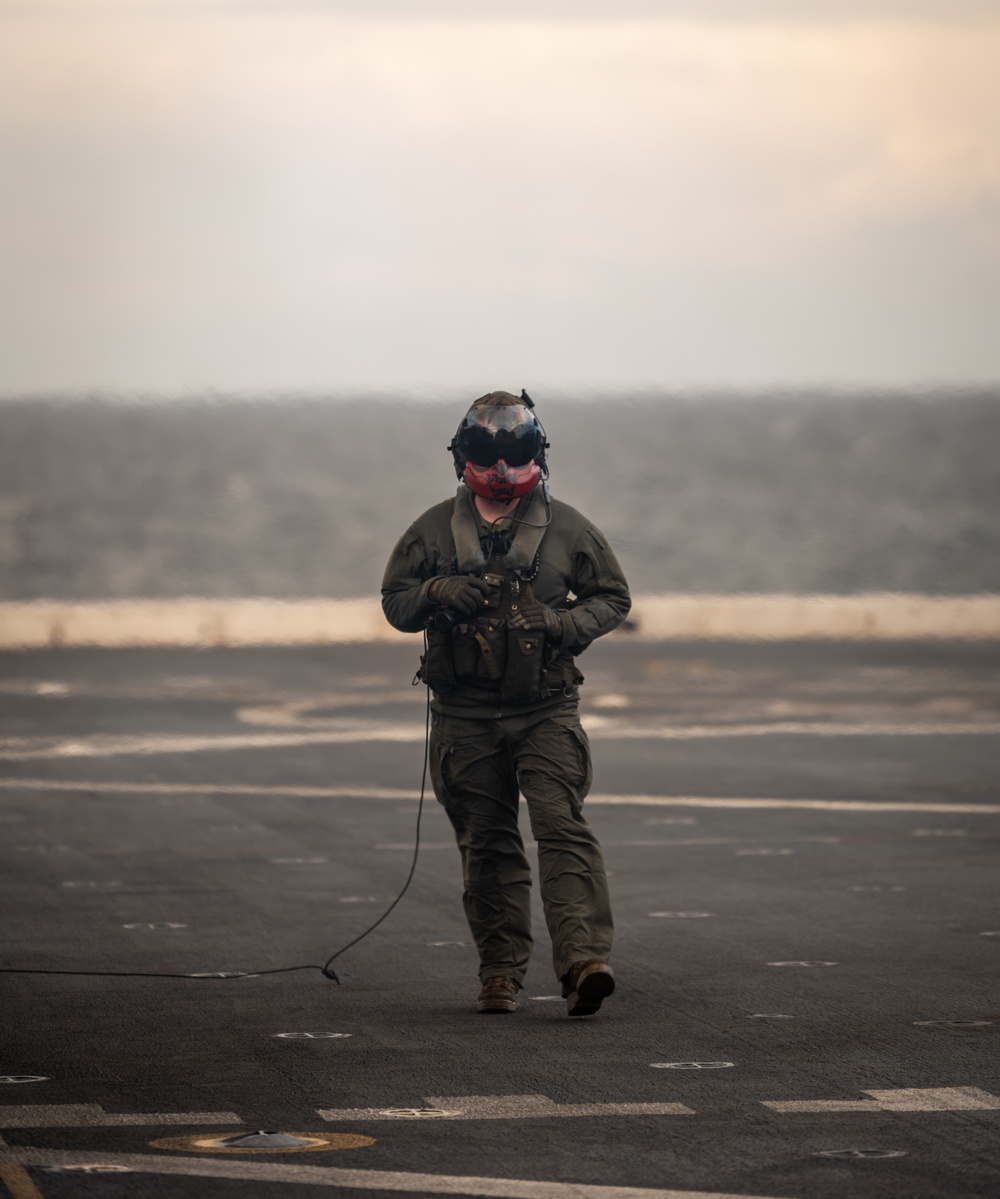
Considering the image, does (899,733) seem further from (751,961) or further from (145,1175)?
(145,1175)

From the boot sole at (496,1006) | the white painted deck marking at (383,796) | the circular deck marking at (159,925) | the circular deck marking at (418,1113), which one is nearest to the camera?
the circular deck marking at (418,1113)

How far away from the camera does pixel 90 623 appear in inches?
1097

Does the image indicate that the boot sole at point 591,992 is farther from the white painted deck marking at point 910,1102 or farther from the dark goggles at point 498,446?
the dark goggles at point 498,446

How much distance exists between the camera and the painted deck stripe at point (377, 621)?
2822 cm

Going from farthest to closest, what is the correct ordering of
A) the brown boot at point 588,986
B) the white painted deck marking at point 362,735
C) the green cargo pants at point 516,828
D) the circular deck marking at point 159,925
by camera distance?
the white painted deck marking at point 362,735 → the circular deck marking at point 159,925 → the green cargo pants at point 516,828 → the brown boot at point 588,986

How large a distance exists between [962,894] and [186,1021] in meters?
4.49

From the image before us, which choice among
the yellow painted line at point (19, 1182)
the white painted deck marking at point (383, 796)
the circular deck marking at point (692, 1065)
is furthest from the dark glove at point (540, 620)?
the white painted deck marking at point (383, 796)

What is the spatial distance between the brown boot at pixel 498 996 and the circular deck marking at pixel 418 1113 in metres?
1.49

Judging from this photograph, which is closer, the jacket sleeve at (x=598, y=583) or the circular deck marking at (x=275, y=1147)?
the circular deck marking at (x=275, y=1147)

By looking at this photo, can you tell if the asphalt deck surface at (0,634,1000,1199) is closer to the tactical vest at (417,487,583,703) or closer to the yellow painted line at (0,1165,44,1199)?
the yellow painted line at (0,1165,44,1199)

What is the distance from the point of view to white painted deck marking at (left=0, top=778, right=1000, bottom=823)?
45.0 feet

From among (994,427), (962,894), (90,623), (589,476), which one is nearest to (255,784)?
(962,894)

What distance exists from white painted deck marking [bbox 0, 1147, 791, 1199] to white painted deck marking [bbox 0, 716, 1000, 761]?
1280cm

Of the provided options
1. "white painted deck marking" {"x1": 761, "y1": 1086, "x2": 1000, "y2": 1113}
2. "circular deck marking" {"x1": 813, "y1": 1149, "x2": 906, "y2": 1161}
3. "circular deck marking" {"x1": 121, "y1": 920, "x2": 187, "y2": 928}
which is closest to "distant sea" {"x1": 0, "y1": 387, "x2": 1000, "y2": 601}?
"circular deck marking" {"x1": 121, "y1": 920, "x2": 187, "y2": 928}
